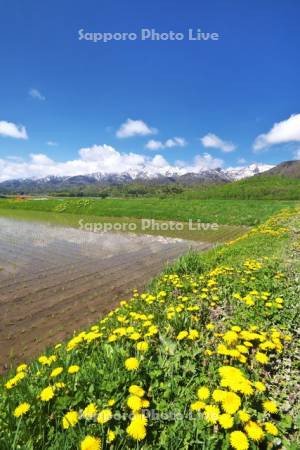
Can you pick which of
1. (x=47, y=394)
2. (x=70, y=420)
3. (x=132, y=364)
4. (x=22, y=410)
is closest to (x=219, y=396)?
(x=132, y=364)

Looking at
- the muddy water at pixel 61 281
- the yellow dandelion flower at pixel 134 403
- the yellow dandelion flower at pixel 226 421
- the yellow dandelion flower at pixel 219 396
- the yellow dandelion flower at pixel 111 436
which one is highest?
the yellow dandelion flower at pixel 219 396

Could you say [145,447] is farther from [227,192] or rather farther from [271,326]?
[227,192]

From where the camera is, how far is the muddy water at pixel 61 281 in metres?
6.35

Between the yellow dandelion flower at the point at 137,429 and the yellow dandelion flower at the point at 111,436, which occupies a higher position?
the yellow dandelion flower at the point at 137,429

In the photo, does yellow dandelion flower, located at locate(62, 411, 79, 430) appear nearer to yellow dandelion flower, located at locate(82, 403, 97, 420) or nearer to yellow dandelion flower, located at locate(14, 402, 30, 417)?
yellow dandelion flower, located at locate(82, 403, 97, 420)

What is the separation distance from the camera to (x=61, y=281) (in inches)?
393

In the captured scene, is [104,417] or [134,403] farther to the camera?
[134,403]

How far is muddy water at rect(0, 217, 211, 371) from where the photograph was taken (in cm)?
635

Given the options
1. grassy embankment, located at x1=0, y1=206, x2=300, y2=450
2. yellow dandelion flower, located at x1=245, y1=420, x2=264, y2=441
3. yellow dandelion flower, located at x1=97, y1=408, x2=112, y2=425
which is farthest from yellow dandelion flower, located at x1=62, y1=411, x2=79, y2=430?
yellow dandelion flower, located at x1=245, y1=420, x2=264, y2=441

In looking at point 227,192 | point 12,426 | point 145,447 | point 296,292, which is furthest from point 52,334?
point 227,192

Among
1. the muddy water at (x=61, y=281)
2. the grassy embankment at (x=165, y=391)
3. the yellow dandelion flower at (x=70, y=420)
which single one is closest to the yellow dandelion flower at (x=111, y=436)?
the grassy embankment at (x=165, y=391)

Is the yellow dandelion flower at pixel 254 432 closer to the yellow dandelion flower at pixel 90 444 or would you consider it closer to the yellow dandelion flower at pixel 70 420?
the yellow dandelion flower at pixel 90 444

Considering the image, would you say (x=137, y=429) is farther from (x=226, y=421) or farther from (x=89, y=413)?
(x=226, y=421)

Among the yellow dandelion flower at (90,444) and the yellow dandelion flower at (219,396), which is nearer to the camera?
the yellow dandelion flower at (90,444)
